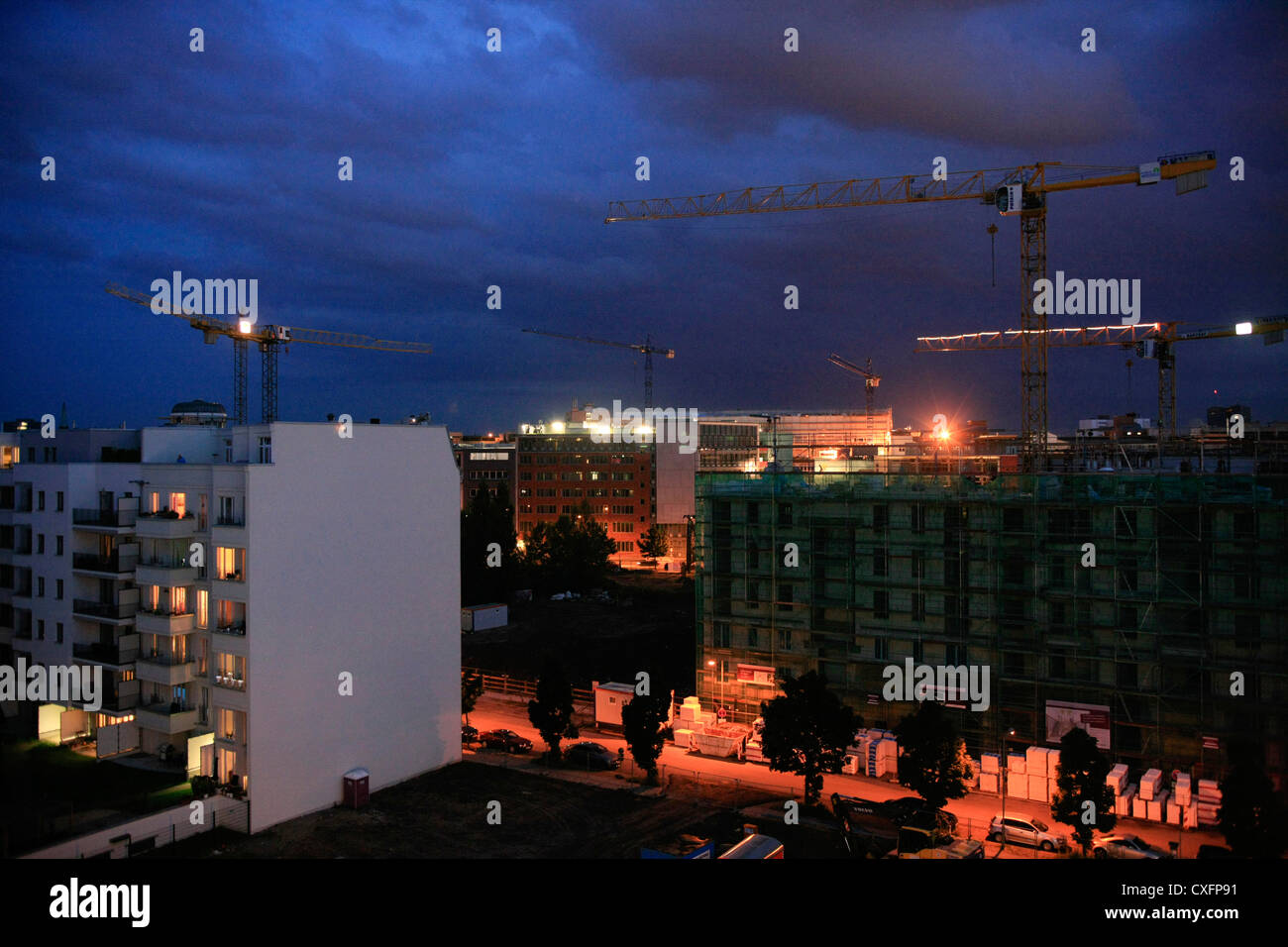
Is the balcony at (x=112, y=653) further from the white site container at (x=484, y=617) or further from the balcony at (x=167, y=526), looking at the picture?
the white site container at (x=484, y=617)

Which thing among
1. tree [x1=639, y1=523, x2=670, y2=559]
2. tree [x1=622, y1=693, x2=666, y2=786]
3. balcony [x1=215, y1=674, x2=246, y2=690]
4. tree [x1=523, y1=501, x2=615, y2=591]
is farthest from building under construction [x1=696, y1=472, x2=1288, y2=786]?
tree [x1=639, y1=523, x2=670, y2=559]

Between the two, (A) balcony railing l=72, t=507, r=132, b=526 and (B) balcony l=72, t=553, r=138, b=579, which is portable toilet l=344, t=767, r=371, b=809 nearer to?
(B) balcony l=72, t=553, r=138, b=579

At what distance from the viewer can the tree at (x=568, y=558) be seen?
4597 cm

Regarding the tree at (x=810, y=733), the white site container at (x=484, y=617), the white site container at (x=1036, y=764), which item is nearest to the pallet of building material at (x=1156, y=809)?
the white site container at (x=1036, y=764)

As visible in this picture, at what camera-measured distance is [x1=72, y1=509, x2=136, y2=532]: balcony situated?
17.3m

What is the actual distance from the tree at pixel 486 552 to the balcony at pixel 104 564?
72.0ft

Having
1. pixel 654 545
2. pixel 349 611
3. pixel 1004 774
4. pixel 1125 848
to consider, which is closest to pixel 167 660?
pixel 349 611

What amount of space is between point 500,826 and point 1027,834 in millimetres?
9494

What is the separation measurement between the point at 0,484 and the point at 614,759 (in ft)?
53.2

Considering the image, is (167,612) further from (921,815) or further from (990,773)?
(990,773)

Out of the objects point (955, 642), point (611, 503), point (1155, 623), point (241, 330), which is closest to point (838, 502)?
point (955, 642)

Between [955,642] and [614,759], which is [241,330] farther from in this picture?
[955,642]

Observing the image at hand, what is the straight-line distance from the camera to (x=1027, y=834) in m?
14.4

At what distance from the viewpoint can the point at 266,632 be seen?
1520 centimetres
